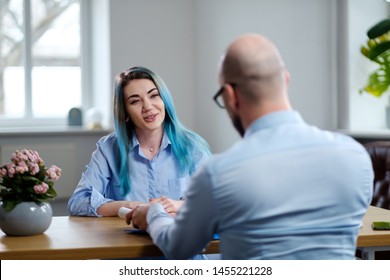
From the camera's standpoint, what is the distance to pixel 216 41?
593 cm

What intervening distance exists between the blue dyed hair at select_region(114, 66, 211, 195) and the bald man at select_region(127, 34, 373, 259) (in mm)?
1269

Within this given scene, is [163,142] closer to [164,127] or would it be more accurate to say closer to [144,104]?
[164,127]

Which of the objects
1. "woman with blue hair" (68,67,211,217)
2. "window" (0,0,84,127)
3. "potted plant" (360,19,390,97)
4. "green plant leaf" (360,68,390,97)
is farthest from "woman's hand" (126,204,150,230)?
"window" (0,0,84,127)

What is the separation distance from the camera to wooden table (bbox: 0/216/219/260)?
227cm

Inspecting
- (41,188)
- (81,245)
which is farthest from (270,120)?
(41,188)

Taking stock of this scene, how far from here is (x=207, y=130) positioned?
19.9 ft

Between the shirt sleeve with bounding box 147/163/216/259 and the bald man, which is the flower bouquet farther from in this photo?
the bald man

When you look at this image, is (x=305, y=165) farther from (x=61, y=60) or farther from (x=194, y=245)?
(x=61, y=60)

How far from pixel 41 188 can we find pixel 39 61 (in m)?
4.00

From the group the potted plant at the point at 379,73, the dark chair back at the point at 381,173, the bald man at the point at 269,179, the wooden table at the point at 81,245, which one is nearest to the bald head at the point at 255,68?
the bald man at the point at 269,179

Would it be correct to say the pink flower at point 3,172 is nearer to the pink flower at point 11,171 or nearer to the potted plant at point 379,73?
the pink flower at point 11,171

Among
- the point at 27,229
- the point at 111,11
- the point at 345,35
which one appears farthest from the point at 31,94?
the point at 27,229

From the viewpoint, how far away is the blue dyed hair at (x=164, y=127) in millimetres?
3156

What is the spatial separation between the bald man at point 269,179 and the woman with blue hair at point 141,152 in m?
1.22
